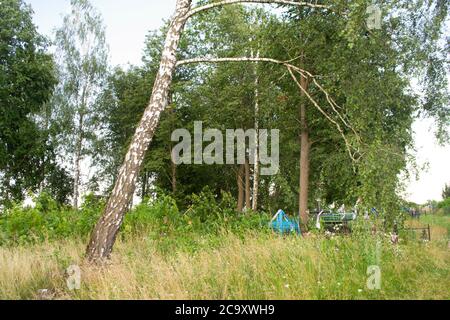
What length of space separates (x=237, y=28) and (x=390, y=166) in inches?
736

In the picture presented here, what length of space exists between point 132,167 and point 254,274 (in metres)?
2.74

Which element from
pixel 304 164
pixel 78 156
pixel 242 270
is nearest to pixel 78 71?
pixel 78 156

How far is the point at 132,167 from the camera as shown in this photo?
6.77m

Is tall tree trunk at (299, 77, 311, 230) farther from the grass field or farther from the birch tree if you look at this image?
the birch tree

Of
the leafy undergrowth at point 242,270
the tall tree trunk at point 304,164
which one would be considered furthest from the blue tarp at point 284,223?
the leafy undergrowth at point 242,270

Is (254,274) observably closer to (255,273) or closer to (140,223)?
(255,273)

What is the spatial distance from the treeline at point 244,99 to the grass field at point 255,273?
104cm

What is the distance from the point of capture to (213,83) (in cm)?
2391

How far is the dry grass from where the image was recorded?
496 centimetres

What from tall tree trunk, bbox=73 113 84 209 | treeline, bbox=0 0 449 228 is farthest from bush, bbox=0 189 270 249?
tall tree trunk, bbox=73 113 84 209

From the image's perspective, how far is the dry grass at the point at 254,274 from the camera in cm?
496

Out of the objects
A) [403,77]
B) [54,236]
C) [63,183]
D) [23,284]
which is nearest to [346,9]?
[403,77]

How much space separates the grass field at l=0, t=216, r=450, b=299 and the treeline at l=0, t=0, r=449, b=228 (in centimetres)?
104

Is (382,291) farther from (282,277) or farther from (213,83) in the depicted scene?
(213,83)
